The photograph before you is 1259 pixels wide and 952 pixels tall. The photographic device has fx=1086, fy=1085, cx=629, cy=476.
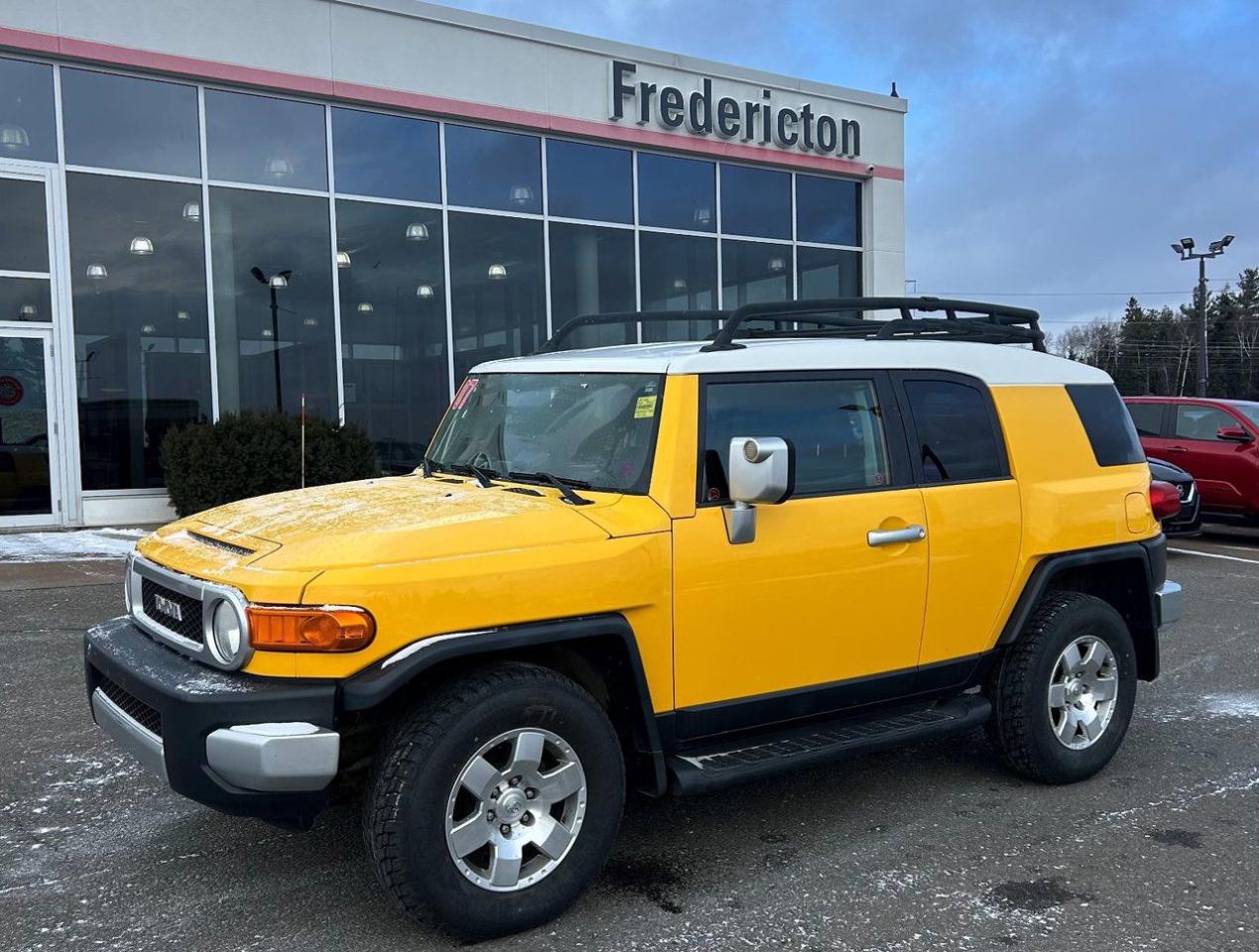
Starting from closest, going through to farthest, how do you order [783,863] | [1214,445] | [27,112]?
[783,863]
[1214,445]
[27,112]

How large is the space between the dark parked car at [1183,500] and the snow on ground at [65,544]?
1053 centimetres

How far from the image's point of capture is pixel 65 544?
1177 centimetres

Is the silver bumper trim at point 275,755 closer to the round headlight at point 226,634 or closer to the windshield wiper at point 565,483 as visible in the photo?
the round headlight at point 226,634

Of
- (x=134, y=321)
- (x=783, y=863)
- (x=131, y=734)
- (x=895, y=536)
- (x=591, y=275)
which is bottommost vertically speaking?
(x=783, y=863)

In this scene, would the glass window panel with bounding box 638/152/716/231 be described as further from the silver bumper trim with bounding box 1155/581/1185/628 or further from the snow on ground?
the silver bumper trim with bounding box 1155/581/1185/628

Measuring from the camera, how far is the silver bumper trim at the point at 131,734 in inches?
126

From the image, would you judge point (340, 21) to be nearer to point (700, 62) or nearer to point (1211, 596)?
point (700, 62)

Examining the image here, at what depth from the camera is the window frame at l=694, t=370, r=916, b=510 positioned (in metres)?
3.79

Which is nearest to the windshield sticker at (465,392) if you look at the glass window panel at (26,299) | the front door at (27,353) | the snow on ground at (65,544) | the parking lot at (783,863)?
the parking lot at (783,863)

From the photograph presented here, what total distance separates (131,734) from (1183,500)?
429 inches

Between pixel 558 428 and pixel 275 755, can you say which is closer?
pixel 275 755

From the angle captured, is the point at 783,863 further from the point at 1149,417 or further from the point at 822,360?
the point at 1149,417

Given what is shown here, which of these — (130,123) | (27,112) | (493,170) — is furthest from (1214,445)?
(27,112)

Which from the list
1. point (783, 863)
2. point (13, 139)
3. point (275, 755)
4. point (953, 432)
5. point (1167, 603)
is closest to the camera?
point (275, 755)
